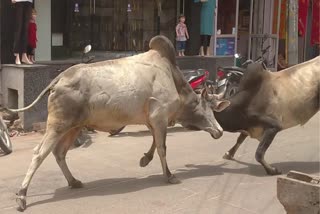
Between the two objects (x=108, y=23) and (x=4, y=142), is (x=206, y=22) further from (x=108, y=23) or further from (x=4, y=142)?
(x=4, y=142)

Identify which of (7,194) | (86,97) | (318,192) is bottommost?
(7,194)

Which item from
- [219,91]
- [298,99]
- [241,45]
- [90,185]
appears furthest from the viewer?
[241,45]

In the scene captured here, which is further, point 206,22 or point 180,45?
point 206,22

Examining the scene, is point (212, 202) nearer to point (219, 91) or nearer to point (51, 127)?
point (51, 127)

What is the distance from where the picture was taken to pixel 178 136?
920 cm

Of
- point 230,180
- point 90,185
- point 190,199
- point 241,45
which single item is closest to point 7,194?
point 90,185

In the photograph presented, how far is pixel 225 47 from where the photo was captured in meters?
14.6

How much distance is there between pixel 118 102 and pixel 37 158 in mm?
1026

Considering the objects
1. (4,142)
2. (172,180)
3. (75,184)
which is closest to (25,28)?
(4,142)

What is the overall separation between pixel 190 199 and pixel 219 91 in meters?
4.89

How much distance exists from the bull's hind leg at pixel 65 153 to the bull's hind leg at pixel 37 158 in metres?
0.31

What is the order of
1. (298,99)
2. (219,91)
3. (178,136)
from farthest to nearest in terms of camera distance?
(219,91) < (178,136) < (298,99)

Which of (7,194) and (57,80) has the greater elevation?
(57,80)

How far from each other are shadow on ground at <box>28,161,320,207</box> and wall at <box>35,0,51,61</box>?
190 inches
